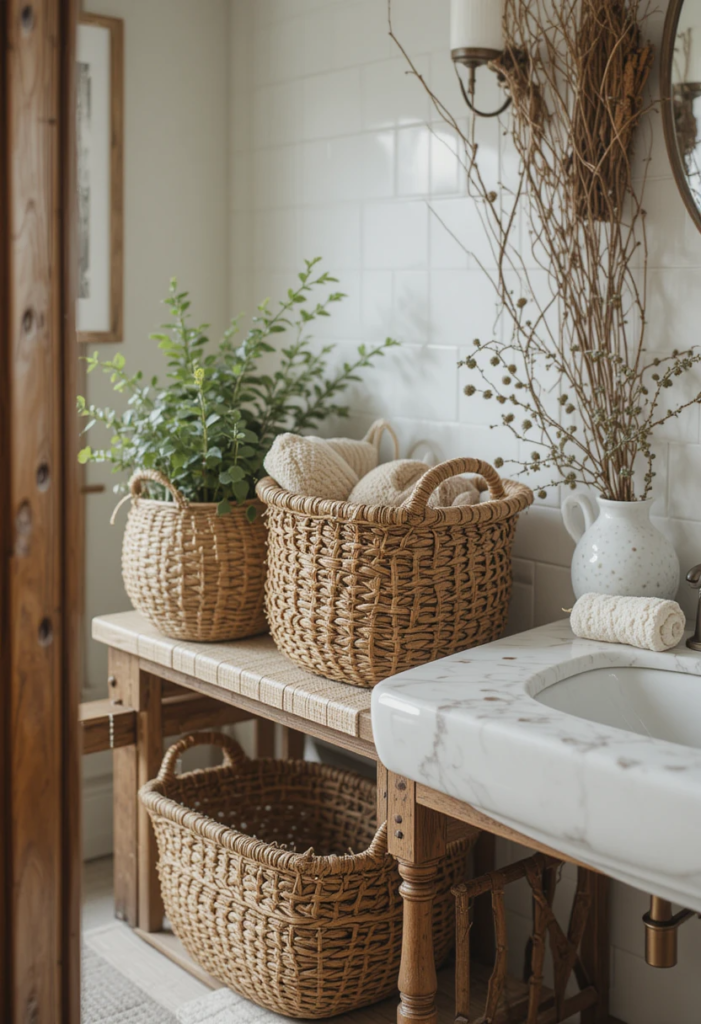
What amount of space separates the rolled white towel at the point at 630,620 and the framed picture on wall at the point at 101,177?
138cm

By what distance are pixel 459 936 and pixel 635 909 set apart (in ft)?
1.40

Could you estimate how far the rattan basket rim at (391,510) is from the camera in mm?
1618

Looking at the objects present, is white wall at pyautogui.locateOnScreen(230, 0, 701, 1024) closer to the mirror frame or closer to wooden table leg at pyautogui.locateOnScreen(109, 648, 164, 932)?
the mirror frame

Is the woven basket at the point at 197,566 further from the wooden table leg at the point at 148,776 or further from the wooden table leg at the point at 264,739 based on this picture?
the wooden table leg at the point at 264,739

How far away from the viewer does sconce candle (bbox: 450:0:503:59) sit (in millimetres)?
1793

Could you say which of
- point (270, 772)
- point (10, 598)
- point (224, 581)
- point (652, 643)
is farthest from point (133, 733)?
point (10, 598)

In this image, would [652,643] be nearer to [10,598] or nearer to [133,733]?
[10,598]

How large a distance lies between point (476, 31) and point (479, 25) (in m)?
0.01

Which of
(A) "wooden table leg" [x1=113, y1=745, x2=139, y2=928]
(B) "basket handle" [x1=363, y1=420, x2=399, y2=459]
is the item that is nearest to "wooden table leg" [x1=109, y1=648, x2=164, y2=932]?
(A) "wooden table leg" [x1=113, y1=745, x2=139, y2=928]

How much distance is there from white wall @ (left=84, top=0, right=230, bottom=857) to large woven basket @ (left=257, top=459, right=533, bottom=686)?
917mm

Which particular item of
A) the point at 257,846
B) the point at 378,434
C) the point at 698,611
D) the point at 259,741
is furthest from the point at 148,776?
the point at 698,611

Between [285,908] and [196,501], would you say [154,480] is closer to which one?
[196,501]

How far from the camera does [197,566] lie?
6.55 ft

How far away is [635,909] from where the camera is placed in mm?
1938
